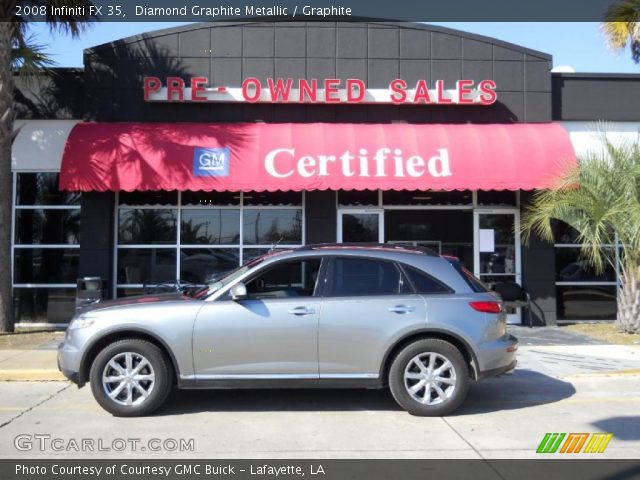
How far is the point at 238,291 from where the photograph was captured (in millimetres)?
6219

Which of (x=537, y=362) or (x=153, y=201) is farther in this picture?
(x=153, y=201)

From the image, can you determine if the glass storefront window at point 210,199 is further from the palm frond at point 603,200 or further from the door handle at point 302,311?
the door handle at point 302,311

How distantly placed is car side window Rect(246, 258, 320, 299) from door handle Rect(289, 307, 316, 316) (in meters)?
0.21

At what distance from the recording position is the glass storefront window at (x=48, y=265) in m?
13.1

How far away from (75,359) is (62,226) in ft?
25.0

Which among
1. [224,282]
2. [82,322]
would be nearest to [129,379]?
[82,322]

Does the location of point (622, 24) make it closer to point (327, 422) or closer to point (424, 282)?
point (424, 282)

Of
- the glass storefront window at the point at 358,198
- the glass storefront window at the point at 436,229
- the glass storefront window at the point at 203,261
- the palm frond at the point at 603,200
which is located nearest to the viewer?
the palm frond at the point at 603,200

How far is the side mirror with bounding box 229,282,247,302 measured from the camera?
20.4 feet

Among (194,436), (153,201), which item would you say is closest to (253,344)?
(194,436)

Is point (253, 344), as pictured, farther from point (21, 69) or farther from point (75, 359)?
point (21, 69)

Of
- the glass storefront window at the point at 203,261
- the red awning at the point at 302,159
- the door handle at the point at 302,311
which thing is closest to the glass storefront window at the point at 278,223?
the glass storefront window at the point at 203,261

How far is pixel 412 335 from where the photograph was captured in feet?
21.0
